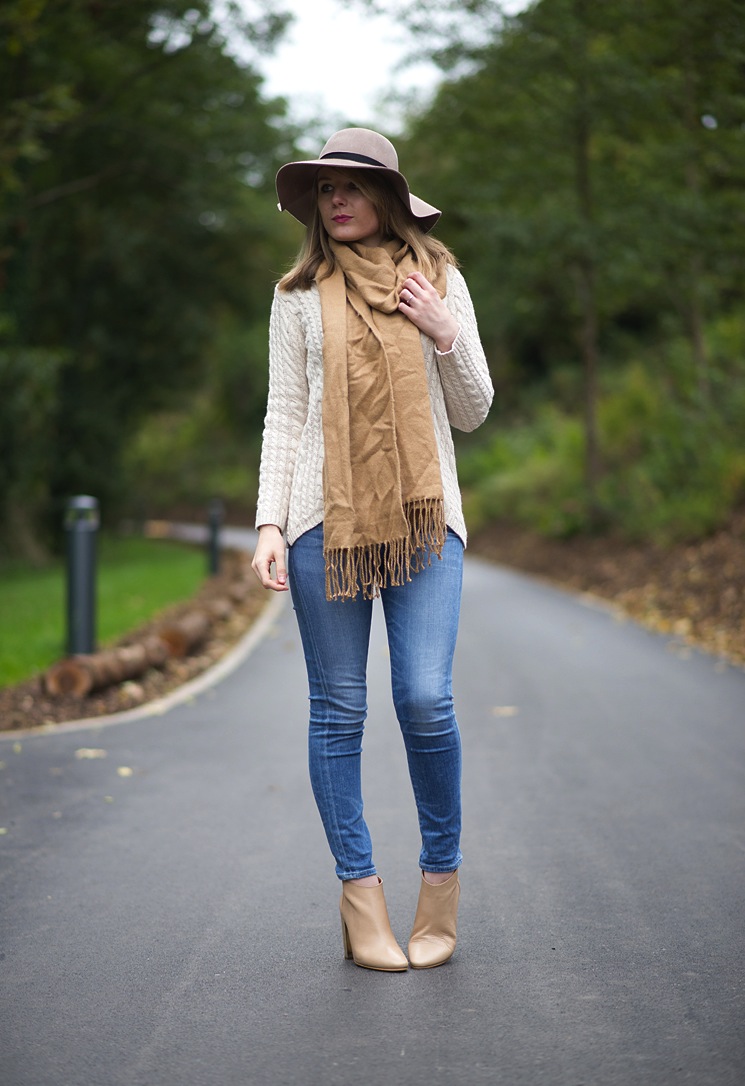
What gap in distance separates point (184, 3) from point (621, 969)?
51.7 feet

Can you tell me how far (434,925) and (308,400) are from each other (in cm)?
143

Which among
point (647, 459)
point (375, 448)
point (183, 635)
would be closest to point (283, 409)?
point (375, 448)

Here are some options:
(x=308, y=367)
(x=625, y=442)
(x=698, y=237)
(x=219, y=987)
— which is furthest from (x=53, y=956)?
(x=625, y=442)

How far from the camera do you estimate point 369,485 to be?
308cm

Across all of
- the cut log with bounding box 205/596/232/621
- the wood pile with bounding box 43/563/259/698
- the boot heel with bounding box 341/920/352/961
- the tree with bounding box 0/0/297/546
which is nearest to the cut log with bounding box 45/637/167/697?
the wood pile with bounding box 43/563/259/698

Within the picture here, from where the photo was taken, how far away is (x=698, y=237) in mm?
13242

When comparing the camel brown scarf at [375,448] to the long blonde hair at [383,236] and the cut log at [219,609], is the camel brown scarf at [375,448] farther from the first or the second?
the cut log at [219,609]

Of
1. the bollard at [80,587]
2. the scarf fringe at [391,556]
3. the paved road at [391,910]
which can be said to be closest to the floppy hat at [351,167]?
the scarf fringe at [391,556]

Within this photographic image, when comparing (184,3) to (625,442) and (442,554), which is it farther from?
(442,554)

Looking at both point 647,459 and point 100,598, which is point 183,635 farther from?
point 647,459

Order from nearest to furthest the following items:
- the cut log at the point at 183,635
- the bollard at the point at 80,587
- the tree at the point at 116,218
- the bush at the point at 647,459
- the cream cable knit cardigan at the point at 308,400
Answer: the cream cable knit cardigan at the point at 308,400
the bollard at the point at 80,587
the cut log at the point at 183,635
the bush at the point at 647,459
the tree at the point at 116,218

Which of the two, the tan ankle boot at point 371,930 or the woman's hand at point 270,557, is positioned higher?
the woman's hand at point 270,557

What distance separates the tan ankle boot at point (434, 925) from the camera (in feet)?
10.4

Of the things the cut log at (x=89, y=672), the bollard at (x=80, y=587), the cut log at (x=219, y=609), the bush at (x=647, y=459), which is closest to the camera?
the cut log at (x=89, y=672)
